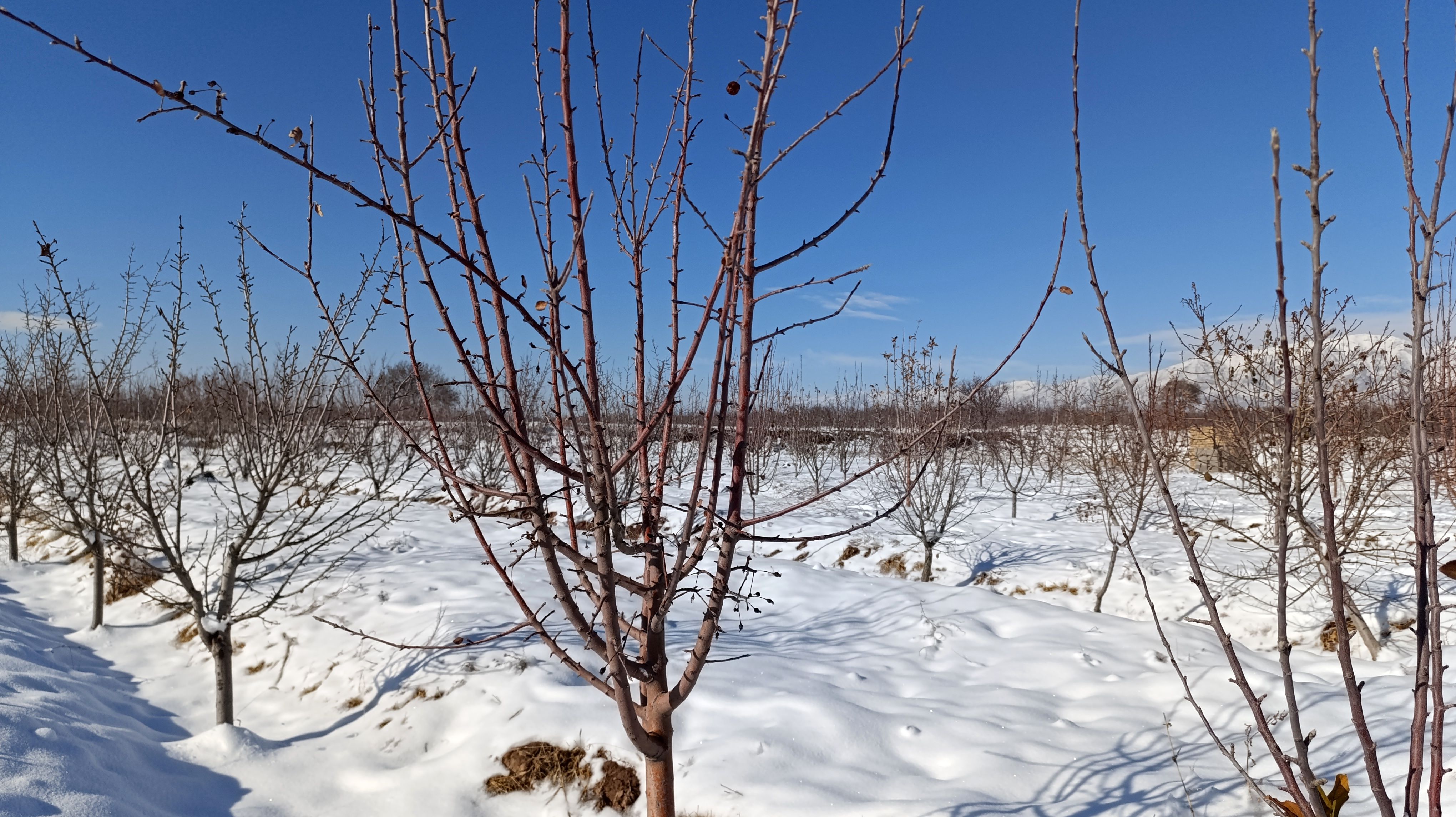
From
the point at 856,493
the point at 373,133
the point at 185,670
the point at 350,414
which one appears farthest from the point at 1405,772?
the point at 856,493

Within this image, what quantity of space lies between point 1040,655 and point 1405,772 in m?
1.93

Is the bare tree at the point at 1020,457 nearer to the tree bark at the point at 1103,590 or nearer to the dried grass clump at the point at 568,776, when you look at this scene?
the tree bark at the point at 1103,590

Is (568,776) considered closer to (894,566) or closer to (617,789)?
(617,789)

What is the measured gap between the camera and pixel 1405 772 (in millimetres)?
2707

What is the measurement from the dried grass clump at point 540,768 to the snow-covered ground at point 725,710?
6 cm

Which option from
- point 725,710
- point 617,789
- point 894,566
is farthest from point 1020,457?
point 617,789

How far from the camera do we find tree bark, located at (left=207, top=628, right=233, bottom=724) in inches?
157

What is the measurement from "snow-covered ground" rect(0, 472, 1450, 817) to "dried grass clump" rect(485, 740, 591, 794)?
58 mm

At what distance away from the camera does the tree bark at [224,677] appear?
3.99 m

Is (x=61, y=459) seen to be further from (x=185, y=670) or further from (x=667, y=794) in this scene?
(x=667, y=794)

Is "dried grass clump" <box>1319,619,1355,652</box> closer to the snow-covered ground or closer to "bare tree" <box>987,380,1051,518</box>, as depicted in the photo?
the snow-covered ground

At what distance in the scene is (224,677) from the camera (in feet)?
13.3

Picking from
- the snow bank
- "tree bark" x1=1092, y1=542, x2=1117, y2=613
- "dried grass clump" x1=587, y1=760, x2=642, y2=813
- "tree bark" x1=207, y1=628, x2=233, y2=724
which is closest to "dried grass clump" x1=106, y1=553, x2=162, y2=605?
the snow bank

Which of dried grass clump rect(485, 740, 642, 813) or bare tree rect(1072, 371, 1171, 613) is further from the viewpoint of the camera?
bare tree rect(1072, 371, 1171, 613)
